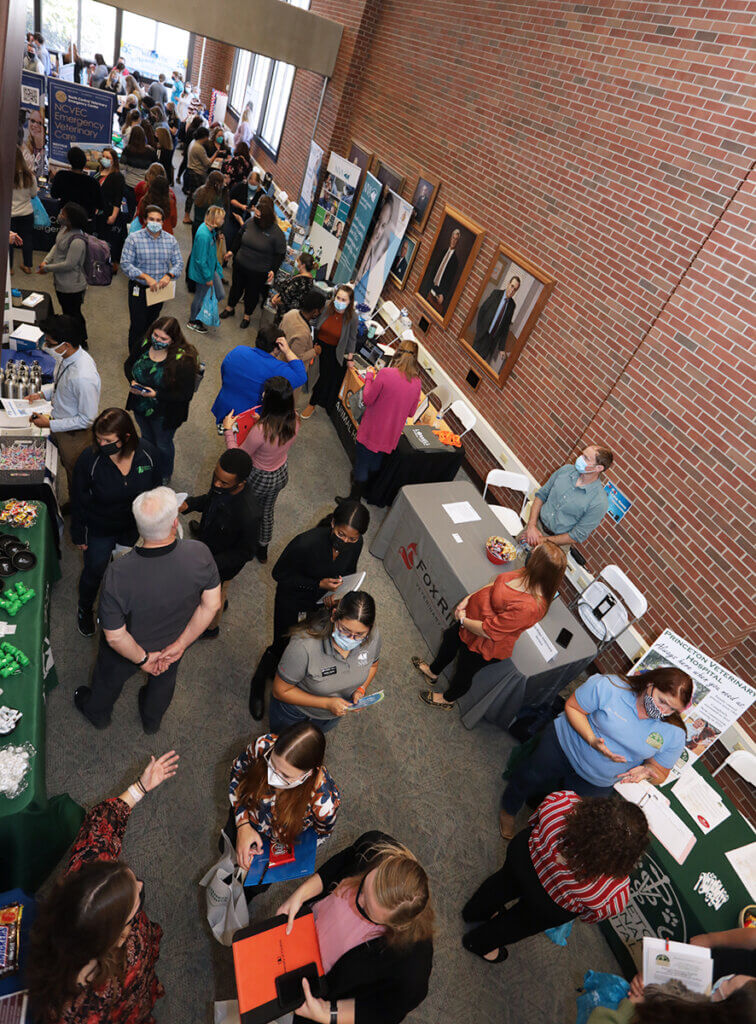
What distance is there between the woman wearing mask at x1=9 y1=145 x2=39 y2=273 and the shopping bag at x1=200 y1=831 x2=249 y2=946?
22.0 ft

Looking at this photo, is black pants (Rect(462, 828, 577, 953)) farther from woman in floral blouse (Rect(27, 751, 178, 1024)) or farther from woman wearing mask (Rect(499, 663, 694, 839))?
woman in floral blouse (Rect(27, 751, 178, 1024))

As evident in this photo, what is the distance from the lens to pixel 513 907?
2.84 m

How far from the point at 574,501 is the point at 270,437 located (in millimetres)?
2529

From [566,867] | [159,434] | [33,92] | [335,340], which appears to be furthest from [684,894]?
[33,92]

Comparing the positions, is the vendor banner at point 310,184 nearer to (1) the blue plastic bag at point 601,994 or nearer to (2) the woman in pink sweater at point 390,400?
(2) the woman in pink sweater at point 390,400

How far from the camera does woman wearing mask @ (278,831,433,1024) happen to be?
1.89m

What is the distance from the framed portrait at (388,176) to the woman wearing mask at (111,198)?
3533 mm

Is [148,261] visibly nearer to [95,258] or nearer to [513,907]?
[95,258]

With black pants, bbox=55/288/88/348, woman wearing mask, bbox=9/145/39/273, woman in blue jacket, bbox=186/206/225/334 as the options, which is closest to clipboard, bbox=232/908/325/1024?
black pants, bbox=55/288/88/348

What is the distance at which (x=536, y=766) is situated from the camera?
3.50 meters

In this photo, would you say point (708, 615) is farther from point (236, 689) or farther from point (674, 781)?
point (236, 689)

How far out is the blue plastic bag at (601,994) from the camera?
111 inches

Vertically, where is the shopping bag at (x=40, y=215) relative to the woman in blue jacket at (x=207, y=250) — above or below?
below

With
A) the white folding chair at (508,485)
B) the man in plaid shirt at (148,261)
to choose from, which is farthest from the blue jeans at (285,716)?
the man in plaid shirt at (148,261)
